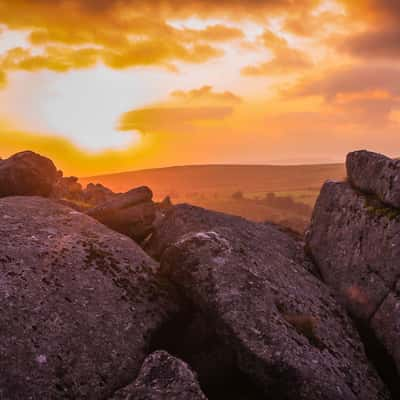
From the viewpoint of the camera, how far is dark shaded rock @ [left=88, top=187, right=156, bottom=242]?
650 inches

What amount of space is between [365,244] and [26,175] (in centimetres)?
1340

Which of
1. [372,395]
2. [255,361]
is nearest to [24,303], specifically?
[255,361]

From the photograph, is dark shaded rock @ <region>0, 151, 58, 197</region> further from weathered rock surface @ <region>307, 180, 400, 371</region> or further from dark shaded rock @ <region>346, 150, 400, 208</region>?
dark shaded rock @ <region>346, 150, 400, 208</region>

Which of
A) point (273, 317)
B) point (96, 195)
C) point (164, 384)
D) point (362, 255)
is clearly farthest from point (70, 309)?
point (96, 195)

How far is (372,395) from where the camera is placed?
33.2ft

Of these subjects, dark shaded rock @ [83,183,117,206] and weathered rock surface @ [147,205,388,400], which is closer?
weathered rock surface @ [147,205,388,400]

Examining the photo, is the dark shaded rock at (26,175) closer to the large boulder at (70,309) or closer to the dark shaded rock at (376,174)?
the large boulder at (70,309)

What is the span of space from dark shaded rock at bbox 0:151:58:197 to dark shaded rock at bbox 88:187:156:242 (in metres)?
3.36

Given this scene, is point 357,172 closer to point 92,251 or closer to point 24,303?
point 92,251

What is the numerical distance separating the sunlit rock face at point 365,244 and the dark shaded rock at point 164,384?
216 inches

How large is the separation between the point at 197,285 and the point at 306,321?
286 centimetres

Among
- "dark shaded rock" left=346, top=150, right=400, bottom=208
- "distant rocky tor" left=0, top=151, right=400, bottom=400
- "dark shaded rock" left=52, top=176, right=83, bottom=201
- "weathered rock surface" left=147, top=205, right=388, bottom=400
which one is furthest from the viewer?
"dark shaded rock" left=52, top=176, right=83, bottom=201

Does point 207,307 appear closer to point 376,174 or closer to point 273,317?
point 273,317

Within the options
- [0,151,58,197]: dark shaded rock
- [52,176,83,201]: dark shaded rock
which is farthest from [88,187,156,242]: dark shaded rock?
[52,176,83,201]: dark shaded rock
